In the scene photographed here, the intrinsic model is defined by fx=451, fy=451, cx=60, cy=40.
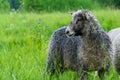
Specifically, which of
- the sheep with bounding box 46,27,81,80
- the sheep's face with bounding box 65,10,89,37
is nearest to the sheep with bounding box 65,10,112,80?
the sheep's face with bounding box 65,10,89,37

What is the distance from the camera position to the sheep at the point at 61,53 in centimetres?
676

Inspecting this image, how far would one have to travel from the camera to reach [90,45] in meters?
6.50

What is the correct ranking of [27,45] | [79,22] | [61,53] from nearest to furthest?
1. [79,22]
2. [61,53]
3. [27,45]

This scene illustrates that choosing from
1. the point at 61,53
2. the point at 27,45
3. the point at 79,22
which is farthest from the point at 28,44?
the point at 79,22

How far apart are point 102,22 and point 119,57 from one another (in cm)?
597

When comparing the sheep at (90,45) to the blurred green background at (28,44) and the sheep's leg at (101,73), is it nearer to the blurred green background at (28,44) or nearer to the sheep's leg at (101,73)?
the sheep's leg at (101,73)

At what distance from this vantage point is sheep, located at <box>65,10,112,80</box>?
633cm

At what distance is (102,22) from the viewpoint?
43.4ft

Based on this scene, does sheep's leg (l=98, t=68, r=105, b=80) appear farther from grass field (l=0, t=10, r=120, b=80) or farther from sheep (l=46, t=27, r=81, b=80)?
sheep (l=46, t=27, r=81, b=80)

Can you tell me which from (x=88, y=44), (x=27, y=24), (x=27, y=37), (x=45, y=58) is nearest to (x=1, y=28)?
(x=27, y=24)

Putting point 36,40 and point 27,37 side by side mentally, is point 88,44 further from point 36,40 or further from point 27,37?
point 27,37

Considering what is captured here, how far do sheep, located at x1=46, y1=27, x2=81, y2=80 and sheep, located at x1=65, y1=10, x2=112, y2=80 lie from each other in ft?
0.63

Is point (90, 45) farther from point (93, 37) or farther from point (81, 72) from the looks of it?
point (81, 72)

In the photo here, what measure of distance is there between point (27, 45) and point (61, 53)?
2.96 m
